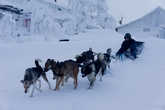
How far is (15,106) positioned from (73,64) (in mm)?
1592

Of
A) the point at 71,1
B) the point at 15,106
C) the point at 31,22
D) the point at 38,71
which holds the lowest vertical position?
the point at 15,106

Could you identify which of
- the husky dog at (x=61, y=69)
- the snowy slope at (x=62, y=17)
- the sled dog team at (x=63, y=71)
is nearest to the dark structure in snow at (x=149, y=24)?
the snowy slope at (x=62, y=17)

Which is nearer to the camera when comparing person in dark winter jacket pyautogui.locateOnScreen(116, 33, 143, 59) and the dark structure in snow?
person in dark winter jacket pyautogui.locateOnScreen(116, 33, 143, 59)

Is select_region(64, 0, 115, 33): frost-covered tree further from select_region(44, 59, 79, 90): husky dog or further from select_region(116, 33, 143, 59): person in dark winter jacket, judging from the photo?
select_region(44, 59, 79, 90): husky dog

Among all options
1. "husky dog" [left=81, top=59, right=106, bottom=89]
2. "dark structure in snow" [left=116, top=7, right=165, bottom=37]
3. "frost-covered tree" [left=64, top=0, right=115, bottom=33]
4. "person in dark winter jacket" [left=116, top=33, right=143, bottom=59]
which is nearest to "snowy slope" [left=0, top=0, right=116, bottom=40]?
"frost-covered tree" [left=64, top=0, right=115, bottom=33]

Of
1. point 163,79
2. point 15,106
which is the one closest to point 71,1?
point 163,79

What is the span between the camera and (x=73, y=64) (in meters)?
5.12

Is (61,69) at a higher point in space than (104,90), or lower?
higher

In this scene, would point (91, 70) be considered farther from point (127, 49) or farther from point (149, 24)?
point (149, 24)

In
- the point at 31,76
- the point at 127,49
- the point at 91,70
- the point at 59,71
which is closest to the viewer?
the point at 31,76

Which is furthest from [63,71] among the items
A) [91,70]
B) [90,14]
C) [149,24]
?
[149,24]

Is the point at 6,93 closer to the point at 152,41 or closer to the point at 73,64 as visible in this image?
the point at 73,64

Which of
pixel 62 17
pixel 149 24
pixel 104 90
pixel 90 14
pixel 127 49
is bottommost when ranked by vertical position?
pixel 104 90

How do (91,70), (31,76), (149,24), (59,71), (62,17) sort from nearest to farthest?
(31,76), (59,71), (91,70), (62,17), (149,24)
